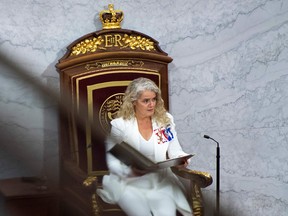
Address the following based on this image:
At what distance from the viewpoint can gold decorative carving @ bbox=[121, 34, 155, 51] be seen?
12.8ft

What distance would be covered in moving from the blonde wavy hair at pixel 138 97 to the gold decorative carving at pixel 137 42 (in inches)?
19.6

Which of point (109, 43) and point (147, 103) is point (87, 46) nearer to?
point (109, 43)

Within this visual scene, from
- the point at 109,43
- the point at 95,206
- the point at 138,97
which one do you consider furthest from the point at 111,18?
the point at 95,206

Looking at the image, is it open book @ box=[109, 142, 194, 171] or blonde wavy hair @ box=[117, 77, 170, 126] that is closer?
open book @ box=[109, 142, 194, 171]

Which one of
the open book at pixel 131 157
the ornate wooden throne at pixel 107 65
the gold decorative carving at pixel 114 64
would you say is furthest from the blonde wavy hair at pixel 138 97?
the open book at pixel 131 157

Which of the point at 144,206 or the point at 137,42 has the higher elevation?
the point at 137,42

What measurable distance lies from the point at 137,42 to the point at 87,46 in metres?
0.34

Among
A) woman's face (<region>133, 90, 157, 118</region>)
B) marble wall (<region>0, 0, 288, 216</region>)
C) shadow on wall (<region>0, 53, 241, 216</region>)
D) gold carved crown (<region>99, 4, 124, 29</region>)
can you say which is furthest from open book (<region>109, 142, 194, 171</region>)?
marble wall (<region>0, 0, 288, 216</region>)

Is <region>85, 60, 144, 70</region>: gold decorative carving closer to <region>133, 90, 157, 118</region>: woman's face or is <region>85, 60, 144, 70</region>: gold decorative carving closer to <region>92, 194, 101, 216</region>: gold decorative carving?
<region>133, 90, 157, 118</region>: woman's face

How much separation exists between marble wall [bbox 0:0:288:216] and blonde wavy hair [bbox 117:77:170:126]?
0.85 metres

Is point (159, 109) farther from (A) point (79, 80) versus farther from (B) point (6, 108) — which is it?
(B) point (6, 108)

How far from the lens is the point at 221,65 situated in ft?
14.3

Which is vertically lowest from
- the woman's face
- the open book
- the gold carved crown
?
the open book

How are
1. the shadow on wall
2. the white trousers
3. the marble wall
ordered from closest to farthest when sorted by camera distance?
1. the shadow on wall
2. the white trousers
3. the marble wall
